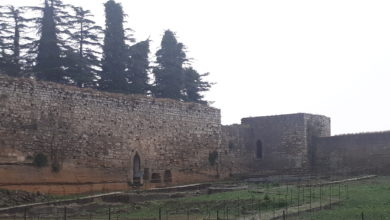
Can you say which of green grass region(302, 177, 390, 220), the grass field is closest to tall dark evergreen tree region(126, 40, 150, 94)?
the grass field

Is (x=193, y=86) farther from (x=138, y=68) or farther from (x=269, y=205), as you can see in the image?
(x=269, y=205)

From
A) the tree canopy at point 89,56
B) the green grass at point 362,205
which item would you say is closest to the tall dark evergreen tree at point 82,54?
the tree canopy at point 89,56

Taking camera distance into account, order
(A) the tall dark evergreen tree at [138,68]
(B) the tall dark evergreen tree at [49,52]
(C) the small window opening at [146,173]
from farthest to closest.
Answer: (A) the tall dark evergreen tree at [138,68], (B) the tall dark evergreen tree at [49,52], (C) the small window opening at [146,173]

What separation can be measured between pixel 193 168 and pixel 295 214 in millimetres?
15216

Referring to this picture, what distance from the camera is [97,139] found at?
26.5 metres

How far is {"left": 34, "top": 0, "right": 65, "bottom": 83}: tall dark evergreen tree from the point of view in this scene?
35.8 meters

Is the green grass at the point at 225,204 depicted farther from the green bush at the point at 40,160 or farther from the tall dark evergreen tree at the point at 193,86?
the tall dark evergreen tree at the point at 193,86

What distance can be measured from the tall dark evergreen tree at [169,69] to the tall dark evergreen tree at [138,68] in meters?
1.11

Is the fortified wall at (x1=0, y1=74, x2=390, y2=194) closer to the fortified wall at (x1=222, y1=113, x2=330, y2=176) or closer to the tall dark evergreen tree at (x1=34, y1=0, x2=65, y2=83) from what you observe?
the fortified wall at (x1=222, y1=113, x2=330, y2=176)

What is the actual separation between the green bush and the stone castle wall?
16.9 metres

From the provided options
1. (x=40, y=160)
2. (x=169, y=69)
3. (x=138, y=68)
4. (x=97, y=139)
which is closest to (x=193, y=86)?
(x=169, y=69)

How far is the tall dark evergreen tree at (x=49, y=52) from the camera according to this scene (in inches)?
1409

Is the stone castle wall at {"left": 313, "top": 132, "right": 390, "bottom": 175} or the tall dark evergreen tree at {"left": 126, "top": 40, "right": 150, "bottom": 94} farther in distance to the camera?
the tall dark evergreen tree at {"left": 126, "top": 40, "right": 150, "bottom": 94}

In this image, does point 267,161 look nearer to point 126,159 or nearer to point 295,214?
point 126,159
